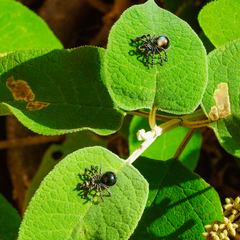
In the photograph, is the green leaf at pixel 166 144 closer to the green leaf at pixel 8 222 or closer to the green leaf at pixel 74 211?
the green leaf at pixel 74 211

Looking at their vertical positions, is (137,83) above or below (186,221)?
above

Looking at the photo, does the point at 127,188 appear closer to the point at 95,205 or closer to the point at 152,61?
the point at 95,205

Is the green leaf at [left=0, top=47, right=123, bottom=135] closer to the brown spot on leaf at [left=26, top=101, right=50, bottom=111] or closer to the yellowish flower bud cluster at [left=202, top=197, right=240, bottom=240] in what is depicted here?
the brown spot on leaf at [left=26, top=101, right=50, bottom=111]

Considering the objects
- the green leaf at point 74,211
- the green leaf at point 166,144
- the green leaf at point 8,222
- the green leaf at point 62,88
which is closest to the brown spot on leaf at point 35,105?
the green leaf at point 62,88

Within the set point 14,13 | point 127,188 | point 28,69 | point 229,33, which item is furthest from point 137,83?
point 14,13

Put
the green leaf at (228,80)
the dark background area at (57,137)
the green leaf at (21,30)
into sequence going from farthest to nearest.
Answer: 1. the dark background area at (57,137)
2. the green leaf at (21,30)
3. the green leaf at (228,80)

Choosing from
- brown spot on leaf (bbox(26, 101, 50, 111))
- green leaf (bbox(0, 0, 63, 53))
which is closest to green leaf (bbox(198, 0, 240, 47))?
brown spot on leaf (bbox(26, 101, 50, 111))

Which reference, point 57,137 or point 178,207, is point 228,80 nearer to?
point 178,207
